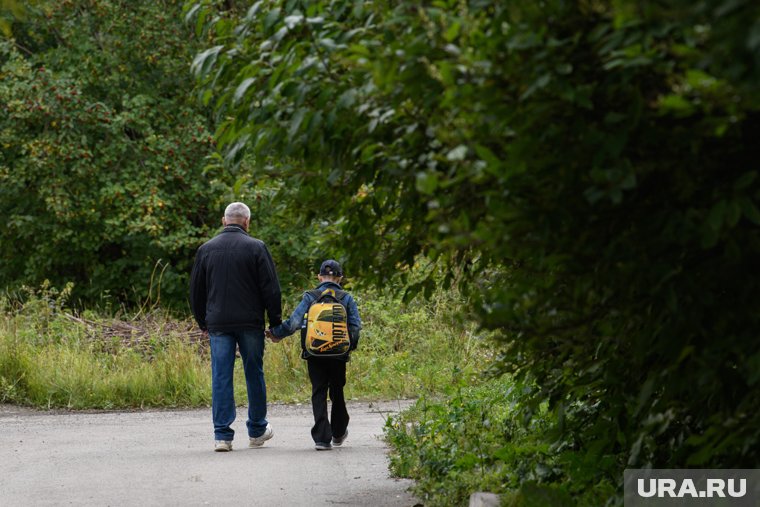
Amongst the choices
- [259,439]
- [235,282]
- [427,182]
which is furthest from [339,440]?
[427,182]

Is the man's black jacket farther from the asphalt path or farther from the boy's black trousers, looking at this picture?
the asphalt path

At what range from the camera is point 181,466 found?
921 centimetres

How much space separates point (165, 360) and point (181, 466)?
616cm

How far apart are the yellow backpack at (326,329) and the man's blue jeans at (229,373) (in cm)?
45

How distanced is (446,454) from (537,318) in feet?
13.4

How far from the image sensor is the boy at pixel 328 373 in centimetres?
1024

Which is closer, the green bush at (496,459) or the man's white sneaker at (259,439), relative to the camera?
the green bush at (496,459)

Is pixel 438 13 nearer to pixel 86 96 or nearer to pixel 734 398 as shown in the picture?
pixel 734 398

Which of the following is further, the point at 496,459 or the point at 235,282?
the point at 235,282

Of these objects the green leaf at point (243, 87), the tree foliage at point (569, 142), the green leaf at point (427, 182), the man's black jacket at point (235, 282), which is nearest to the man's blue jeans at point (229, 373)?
the man's black jacket at point (235, 282)

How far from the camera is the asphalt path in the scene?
7785 millimetres

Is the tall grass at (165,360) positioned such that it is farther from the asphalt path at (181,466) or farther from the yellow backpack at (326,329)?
the yellow backpack at (326,329)
